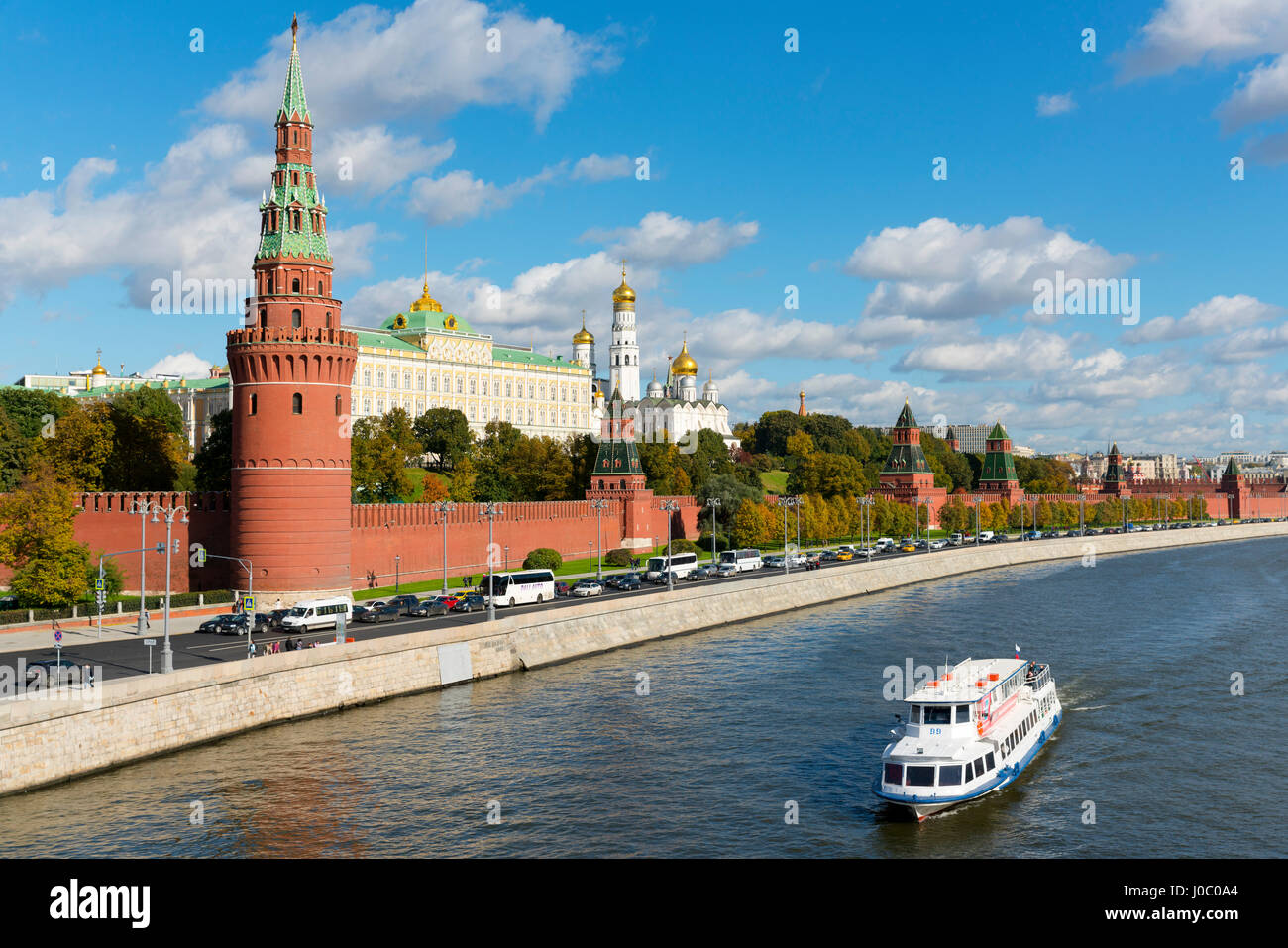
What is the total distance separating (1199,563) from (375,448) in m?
76.8

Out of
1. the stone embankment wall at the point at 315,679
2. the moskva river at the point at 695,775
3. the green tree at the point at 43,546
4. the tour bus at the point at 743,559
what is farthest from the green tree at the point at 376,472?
the moskva river at the point at 695,775

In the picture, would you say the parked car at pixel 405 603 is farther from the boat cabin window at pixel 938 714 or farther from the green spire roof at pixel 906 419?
the green spire roof at pixel 906 419

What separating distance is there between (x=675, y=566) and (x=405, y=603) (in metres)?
24.7

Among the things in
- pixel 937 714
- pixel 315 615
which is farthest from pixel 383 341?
pixel 937 714

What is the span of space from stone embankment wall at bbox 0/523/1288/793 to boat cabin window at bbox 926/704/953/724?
Result: 20138mm

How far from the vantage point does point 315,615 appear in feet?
157

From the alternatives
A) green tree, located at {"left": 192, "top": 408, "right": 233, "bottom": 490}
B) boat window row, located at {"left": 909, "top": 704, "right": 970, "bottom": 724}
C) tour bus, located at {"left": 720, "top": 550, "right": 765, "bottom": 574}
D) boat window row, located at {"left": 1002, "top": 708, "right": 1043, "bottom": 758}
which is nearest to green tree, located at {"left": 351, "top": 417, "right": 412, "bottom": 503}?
green tree, located at {"left": 192, "top": 408, "right": 233, "bottom": 490}

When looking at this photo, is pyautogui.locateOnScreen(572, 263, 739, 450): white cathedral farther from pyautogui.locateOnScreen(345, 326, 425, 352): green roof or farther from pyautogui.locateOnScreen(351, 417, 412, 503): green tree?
pyautogui.locateOnScreen(351, 417, 412, 503): green tree

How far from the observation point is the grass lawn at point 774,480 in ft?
504

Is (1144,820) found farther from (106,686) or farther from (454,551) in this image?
(454,551)

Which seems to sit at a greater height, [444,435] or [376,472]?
[444,435]

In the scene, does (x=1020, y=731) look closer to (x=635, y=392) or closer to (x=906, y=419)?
(x=906, y=419)
